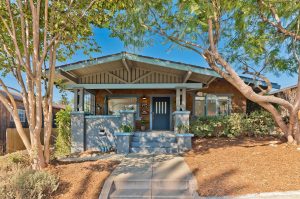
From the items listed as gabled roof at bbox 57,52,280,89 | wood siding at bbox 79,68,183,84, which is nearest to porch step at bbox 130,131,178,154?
wood siding at bbox 79,68,183,84

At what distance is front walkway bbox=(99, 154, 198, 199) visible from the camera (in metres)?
4.96

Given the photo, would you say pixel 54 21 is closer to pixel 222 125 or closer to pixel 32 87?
pixel 32 87

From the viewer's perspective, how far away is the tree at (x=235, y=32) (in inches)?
256

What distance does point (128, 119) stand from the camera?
30.9 feet

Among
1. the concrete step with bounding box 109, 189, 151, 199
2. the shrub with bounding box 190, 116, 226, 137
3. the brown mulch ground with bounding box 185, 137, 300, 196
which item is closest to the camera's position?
the brown mulch ground with bounding box 185, 137, 300, 196

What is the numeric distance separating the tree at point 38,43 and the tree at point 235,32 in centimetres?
143

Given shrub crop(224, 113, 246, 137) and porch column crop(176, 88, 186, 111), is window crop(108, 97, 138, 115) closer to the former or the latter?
porch column crop(176, 88, 186, 111)

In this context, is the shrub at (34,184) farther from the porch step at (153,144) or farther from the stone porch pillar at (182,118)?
the stone porch pillar at (182,118)

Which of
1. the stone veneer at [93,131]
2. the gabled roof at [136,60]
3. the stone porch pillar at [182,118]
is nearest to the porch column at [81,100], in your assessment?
the stone veneer at [93,131]

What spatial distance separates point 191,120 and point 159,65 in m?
3.51

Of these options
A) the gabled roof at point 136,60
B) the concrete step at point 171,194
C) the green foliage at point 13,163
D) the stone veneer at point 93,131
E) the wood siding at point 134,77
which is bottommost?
the concrete step at point 171,194

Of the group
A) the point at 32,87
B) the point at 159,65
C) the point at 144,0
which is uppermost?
the point at 144,0

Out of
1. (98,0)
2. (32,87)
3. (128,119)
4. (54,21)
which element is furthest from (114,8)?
(128,119)

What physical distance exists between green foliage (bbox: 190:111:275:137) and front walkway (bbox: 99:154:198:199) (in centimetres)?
398
